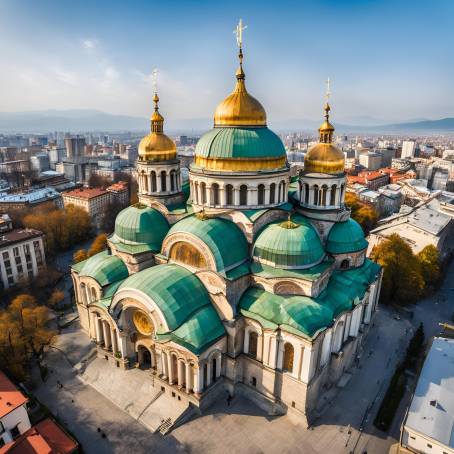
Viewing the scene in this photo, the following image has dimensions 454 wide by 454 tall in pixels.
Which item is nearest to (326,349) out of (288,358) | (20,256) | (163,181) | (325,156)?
(288,358)

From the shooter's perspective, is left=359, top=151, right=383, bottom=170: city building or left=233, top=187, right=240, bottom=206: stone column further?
left=359, top=151, right=383, bottom=170: city building

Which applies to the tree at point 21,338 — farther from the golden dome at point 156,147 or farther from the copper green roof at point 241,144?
the copper green roof at point 241,144

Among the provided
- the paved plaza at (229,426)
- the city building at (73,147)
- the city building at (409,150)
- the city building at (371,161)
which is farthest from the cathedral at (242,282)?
the city building at (409,150)

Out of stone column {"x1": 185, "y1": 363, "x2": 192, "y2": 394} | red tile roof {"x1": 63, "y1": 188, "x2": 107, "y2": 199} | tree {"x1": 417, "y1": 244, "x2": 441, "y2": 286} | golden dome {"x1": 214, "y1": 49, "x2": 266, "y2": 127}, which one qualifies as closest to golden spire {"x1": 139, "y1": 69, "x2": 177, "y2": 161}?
golden dome {"x1": 214, "y1": 49, "x2": 266, "y2": 127}

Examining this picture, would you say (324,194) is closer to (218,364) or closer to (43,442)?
(218,364)

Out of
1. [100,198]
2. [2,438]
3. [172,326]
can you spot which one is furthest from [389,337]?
[100,198]

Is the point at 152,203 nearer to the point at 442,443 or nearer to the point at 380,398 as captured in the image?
the point at 380,398

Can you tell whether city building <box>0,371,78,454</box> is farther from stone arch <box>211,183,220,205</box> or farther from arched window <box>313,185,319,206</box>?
arched window <box>313,185,319,206</box>
